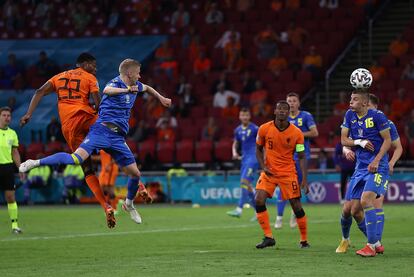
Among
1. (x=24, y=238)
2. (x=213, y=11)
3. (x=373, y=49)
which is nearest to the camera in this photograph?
(x=24, y=238)

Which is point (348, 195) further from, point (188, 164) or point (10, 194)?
point (188, 164)

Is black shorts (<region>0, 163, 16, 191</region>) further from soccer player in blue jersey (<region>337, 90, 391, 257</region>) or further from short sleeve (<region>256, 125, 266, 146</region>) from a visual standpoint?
soccer player in blue jersey (<region>337, 90, 391, 257</region>)

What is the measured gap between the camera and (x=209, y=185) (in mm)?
33500

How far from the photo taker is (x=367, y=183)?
→ 1451 centimetres

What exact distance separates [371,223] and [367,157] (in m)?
0.95

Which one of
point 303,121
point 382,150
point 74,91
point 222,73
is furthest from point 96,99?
point 222,73

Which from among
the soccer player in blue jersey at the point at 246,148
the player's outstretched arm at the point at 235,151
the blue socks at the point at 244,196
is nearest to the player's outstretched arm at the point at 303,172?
the player's outstretched arm at the point at 235,151

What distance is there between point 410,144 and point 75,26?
1815 centimetres

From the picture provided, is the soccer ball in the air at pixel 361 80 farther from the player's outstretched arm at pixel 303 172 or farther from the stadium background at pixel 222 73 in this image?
the stadium background at pixel 222 73

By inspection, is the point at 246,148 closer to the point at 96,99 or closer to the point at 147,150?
the point at 96,99

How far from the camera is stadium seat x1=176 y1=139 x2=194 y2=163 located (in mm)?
35594

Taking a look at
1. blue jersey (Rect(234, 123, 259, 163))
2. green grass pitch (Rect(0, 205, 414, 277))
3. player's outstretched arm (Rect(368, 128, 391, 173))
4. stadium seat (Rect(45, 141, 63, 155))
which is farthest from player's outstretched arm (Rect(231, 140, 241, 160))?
stadium seat (Rect(45, 141, 63, 155))

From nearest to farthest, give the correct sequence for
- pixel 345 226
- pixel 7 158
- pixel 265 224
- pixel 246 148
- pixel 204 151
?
pixel 345 226 < pixel 265 224 < pixel 7 158 < pixel 246 148 < pixel 204 151

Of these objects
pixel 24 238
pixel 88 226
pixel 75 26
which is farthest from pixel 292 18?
pixel 24 238
